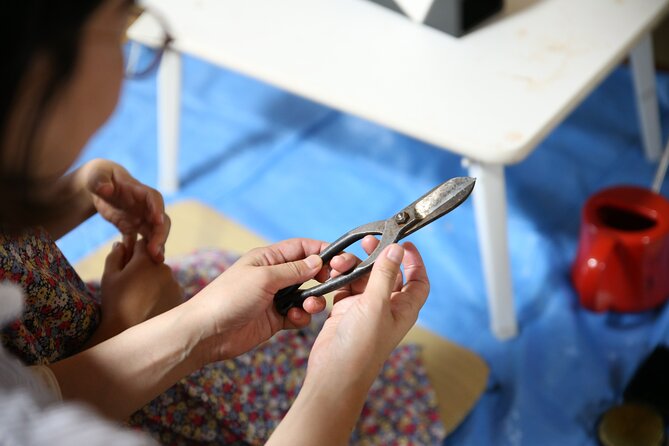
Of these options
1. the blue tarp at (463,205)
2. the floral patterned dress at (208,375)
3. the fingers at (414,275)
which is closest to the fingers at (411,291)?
the fingers at (414,275)

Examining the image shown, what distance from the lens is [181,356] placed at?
73 cm

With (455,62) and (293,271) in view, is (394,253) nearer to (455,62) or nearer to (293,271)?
(293,271)

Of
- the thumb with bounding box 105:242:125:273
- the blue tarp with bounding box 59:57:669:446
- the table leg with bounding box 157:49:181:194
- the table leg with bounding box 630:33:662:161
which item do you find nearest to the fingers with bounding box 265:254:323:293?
the thumb with bounding box 105:242:125:273

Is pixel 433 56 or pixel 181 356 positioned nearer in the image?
pixel 181 356

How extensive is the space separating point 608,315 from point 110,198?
32.3 inches

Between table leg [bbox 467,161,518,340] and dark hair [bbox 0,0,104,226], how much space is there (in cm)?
68

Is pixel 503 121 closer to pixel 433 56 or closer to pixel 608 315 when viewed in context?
pixel 433 56

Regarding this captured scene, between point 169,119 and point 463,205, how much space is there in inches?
21.7

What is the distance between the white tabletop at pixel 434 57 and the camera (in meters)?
1.06

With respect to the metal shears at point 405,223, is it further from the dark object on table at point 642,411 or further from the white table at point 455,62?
the dark object on table at point 642,411

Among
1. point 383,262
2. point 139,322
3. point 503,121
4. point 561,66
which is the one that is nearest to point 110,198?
point 139,322

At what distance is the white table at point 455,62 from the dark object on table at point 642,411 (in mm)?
200

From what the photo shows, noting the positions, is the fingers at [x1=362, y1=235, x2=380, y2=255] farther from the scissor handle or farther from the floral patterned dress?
the floral patterned dress

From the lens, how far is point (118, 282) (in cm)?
84
